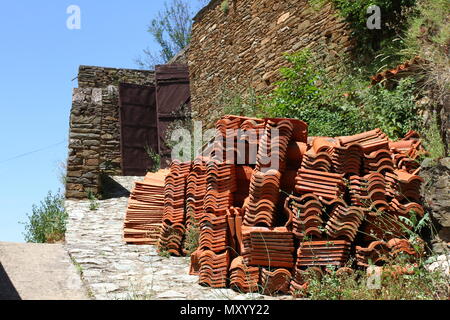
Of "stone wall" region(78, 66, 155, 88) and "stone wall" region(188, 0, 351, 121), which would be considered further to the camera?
"stone wall" region(78, 66, 155, 88)

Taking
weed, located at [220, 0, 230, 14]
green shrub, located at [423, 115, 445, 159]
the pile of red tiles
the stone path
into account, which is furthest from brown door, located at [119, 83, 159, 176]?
green shrub, located at [423, 115, 445, 159]

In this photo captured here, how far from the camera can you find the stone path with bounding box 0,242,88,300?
4168mm

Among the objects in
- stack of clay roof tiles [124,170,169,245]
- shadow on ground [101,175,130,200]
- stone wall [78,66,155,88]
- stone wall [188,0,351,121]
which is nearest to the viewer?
stack of clay roof tiles [124,170,169,245]

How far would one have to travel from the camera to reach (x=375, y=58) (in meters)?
7.40

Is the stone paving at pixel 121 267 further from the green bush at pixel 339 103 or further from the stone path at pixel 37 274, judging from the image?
the green bush at pixel 339 103

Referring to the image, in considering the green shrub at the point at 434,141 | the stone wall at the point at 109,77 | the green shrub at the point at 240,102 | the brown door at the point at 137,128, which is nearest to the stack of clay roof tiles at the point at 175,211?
the green shrub at the point at 240,102

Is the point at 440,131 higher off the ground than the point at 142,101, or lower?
lower

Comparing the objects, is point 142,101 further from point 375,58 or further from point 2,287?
point 2,287

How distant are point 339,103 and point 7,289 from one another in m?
4.87

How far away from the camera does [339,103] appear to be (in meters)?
7.19

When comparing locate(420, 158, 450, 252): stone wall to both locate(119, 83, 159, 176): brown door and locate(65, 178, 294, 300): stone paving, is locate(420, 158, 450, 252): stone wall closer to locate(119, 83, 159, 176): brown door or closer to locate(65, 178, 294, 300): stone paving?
locate(65, 178, 294, 300): stone paving

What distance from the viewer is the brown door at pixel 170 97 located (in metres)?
13.2
